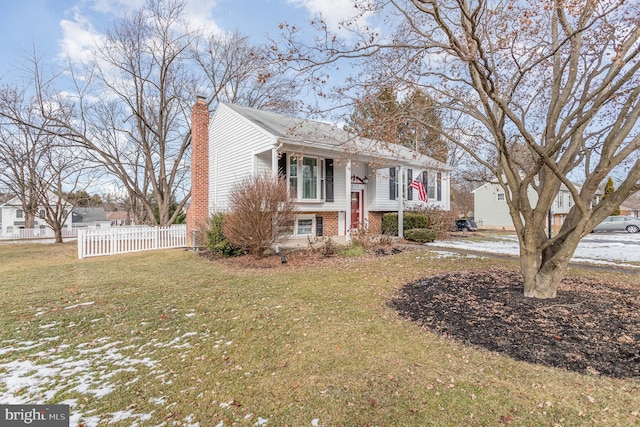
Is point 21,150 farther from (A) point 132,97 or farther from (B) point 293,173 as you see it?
(B) point 293,173

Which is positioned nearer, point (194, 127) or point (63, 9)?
point (63, 9)

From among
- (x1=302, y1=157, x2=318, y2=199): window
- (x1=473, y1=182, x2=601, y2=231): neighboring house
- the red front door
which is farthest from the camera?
(x1=473, y1=182, x2=601, y2=231): neighboring house

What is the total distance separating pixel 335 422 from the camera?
2357 millimetres

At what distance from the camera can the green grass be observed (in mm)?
2445

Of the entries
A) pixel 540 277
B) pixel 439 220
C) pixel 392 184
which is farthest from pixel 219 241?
pixel 439 220

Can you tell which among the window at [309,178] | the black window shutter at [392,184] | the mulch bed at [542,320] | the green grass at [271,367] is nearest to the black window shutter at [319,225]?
the window at [309,178]

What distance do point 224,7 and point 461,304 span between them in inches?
397

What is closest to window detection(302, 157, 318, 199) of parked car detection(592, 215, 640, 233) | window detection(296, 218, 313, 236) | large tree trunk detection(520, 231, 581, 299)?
window detection(296, 218, 313, 236)

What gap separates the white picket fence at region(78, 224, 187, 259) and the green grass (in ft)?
18.1

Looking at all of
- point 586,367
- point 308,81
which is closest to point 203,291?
point 308,81

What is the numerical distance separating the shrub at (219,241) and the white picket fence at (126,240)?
366 cm

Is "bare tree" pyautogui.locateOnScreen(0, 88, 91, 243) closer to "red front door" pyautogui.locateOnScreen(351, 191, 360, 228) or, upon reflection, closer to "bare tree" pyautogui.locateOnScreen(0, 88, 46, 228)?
"bare tree" pyautogui.locateOnScreen(0, 88, 46, 228)

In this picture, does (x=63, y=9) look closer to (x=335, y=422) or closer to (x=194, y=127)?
(x=194, y=127)

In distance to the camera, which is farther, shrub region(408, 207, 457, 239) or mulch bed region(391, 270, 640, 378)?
shrub region(408, 207, 457, 239)
